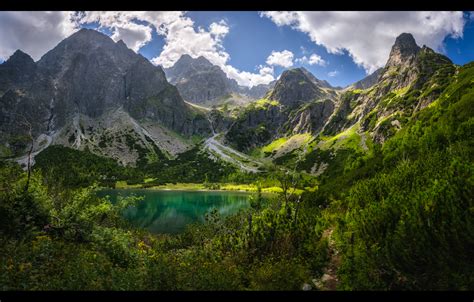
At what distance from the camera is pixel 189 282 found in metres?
10.5

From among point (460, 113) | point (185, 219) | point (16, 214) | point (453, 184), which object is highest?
point (460, 113)

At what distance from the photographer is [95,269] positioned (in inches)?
413

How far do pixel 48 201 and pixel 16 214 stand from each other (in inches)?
53.3

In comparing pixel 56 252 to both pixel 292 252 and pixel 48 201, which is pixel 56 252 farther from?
pixel 292 252

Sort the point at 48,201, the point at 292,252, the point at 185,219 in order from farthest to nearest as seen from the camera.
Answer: the point at 185,219 < the point at 292,252 < the point at 48,201
